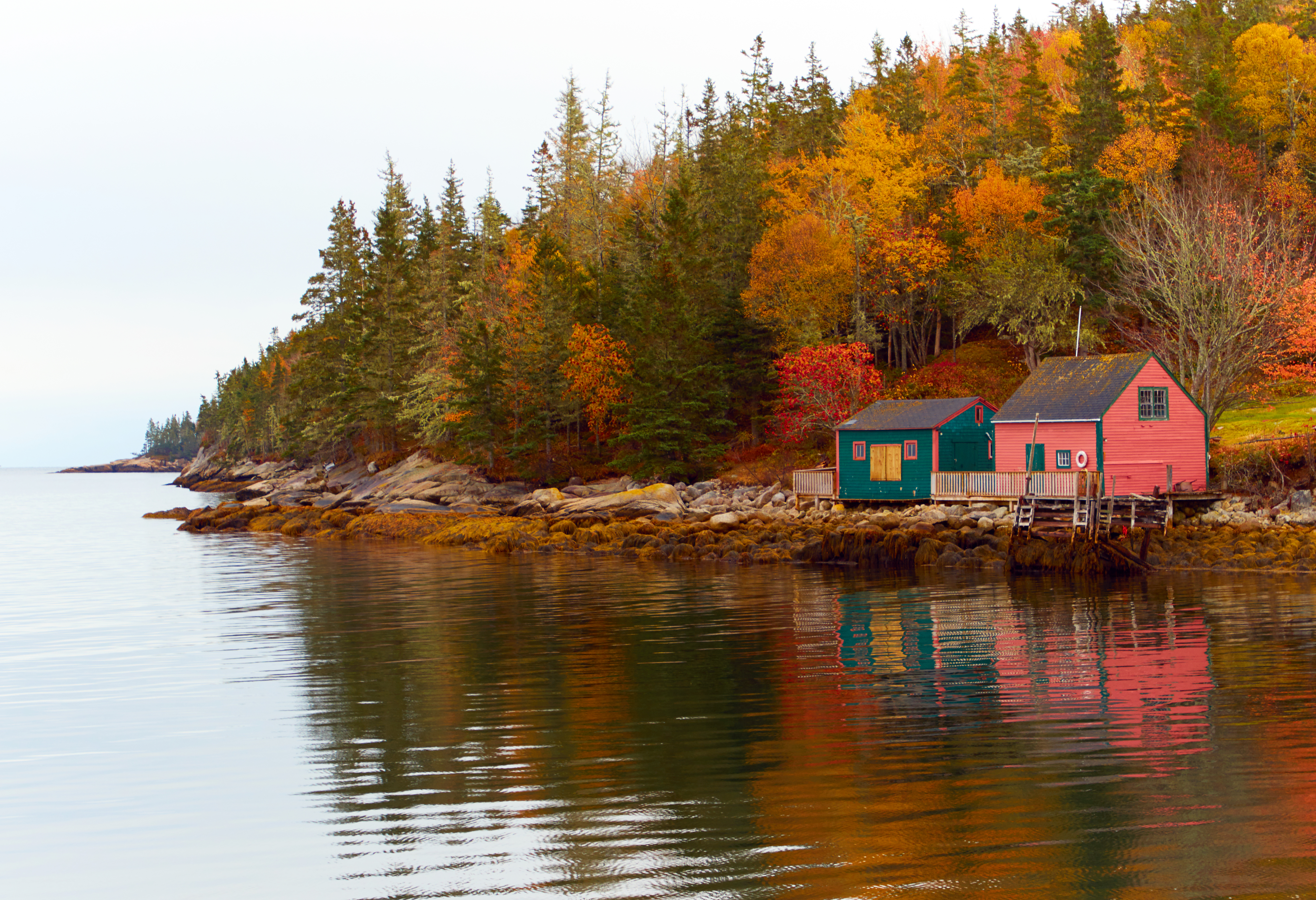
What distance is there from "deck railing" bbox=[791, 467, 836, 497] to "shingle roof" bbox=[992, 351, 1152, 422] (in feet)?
25.2

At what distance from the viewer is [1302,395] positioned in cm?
4800

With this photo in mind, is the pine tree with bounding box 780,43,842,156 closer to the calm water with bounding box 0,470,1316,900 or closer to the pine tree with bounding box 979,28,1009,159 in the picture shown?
the pine tree with bounding box 979,28,1009,159

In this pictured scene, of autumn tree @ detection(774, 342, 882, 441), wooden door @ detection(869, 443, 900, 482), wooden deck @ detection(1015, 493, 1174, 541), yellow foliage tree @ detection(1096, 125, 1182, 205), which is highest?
yellow foliage tree @ detection(1096, 125, 1182, 205)

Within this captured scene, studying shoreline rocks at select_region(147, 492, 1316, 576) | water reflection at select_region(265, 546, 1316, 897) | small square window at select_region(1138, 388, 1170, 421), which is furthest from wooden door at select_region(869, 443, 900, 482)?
water reflection at select_region(265, 546, 1316, 897)

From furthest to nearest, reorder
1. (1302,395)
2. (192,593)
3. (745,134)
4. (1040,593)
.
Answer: (745,134) → (1302,395) → (192,593) → (1040,593)

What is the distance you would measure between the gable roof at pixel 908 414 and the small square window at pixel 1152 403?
717cm

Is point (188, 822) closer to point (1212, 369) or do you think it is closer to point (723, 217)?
point (1212, 369)

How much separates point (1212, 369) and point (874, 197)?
21.5 meters

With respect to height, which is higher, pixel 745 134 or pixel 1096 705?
pixel 745 134

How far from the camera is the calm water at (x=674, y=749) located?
8445 millimetres

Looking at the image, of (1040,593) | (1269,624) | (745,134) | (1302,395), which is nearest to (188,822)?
(1269,624)

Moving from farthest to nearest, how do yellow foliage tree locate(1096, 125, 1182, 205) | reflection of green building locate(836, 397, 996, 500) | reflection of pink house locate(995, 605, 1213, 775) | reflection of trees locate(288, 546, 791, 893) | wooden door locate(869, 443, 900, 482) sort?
yellow foliage tree locate(1096, 125, 1182, 205)
wooden door locate(869, 443, 900, 482)
reflection of green building locate(836, 397, 996, 500)
reflection of pink house locate(995, 605, 1213, 775)
reflection of trees locate(288, 546, 791, 893)

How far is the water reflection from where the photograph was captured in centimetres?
830

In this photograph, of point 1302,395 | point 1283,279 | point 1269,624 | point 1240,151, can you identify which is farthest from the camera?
point 1240,151
